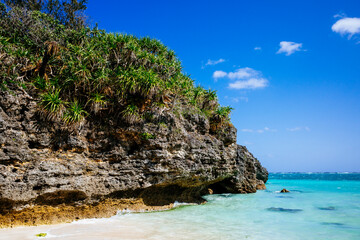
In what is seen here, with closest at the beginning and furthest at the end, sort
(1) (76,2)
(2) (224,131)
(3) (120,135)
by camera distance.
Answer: (3) (120,135), (2) (224,131), (1) (76,2)

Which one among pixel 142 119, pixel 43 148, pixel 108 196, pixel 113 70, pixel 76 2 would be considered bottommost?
pixel 108 196

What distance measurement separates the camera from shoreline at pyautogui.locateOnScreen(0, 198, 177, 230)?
5.79 metres

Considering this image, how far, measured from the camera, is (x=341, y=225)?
7.27m

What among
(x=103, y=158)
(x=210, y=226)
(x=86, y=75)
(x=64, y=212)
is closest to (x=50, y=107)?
(x=86, y=75)

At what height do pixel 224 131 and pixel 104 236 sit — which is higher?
pixel 224 131

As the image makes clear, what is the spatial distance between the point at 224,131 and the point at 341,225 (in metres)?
5.89

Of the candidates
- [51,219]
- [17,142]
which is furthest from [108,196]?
[17,142]

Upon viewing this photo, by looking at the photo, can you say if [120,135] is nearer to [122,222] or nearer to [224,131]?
[122,222]

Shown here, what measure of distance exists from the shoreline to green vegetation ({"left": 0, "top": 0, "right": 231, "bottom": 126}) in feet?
8.39

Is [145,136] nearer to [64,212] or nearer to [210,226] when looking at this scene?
[64,212]

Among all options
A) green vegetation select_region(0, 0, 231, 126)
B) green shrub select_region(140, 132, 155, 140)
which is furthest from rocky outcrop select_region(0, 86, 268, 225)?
green vegetation select_region(0, 0, 231, 126)

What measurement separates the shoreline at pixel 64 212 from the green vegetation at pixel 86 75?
2556 millimetres

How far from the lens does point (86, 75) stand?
7918 millimetres

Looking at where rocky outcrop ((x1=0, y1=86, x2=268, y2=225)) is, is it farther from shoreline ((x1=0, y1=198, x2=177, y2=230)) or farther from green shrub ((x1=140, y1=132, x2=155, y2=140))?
shoreline ((x1=0, y1=198, x2=177, y2=230))
